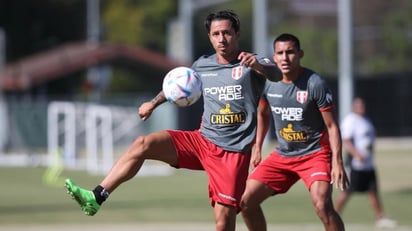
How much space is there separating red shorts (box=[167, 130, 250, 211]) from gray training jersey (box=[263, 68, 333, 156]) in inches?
41.3

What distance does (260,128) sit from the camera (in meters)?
13.2

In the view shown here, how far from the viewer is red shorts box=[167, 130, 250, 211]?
11.8 metres

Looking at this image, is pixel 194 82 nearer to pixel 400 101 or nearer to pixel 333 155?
pixel 333 155

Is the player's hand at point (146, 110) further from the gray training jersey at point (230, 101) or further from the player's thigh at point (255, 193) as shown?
the player's thigh at point (255, 193)

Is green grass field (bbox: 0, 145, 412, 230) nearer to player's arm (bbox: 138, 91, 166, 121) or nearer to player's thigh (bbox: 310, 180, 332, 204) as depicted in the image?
player's thigh (bbox: 310, 180, 332, 204)

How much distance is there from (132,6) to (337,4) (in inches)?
1969

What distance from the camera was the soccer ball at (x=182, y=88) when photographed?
1107 centimetres

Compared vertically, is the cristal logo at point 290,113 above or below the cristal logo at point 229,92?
below

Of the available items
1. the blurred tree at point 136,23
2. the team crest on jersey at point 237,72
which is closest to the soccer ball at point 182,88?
the team crest on jersey at point 237,72

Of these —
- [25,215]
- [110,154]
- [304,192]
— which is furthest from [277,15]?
[25,215]

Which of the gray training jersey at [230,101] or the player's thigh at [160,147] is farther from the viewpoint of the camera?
the gray training jersey at [230,101]

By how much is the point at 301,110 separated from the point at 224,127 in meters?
1.17

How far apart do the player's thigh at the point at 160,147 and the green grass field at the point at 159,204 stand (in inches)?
251

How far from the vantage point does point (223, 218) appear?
11.7 metres
